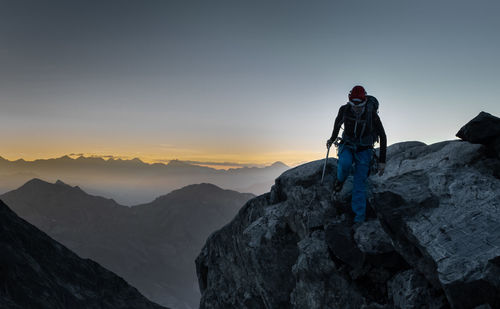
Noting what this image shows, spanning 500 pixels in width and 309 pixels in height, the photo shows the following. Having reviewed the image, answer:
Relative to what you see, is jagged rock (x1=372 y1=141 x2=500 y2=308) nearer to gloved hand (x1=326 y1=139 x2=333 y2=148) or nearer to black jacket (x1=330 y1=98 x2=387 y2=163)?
black jacket (x1=330 y1=98 x2=387 y2=163)

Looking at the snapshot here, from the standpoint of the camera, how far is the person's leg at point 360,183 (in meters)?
12.0

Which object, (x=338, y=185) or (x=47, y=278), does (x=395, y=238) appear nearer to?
(x=338, y=185)

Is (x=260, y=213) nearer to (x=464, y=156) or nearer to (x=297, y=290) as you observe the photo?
(x=297, y=290)

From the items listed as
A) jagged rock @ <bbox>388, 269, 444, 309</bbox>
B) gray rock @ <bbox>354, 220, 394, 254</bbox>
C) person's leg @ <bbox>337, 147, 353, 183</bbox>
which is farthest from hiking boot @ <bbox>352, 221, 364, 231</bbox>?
jagged rock @ <bbox>388, 269, 444, 309</bbox>

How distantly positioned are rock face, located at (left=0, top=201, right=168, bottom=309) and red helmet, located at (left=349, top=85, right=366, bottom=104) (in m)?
48.0

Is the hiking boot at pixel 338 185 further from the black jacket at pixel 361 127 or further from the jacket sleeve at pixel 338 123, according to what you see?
the jacket sleeve at pixel 338 123

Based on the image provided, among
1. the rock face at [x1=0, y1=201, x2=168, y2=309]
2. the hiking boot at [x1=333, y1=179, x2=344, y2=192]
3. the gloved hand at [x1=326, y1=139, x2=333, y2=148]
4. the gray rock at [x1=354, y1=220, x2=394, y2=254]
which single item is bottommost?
the rock face at [x1=0, y1=201, x2=168, y2=309]

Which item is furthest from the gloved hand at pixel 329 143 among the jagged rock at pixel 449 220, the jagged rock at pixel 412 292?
the jagged rock at pixel 412 292

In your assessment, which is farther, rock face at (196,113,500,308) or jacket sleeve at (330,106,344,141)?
jacket sleeve at (330,106,344,141)

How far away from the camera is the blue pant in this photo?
475 inches

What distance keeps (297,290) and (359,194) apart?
5228 mm

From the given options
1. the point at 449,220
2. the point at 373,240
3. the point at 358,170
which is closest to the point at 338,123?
the point at 358,170

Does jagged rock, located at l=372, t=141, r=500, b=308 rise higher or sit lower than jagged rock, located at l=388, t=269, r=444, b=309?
higher

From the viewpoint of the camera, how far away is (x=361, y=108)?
12.0 m
